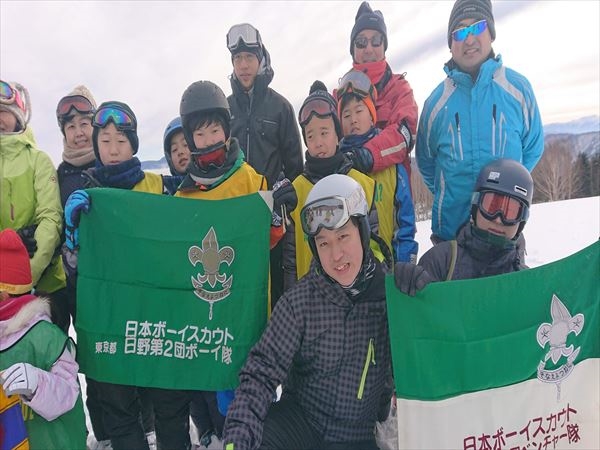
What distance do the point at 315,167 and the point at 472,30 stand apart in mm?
2017

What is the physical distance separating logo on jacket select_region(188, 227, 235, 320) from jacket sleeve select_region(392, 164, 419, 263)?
66.2 inches

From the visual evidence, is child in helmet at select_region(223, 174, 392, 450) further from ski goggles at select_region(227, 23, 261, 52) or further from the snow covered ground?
the snow covered ground

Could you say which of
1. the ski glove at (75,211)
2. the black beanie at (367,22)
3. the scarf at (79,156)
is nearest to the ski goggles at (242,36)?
the black beanie at (367,22)

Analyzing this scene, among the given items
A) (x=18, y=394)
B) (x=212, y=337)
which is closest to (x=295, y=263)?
(x=212, y=337)

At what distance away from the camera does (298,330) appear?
317 cm

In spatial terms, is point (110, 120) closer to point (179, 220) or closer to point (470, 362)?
point (179, 220)

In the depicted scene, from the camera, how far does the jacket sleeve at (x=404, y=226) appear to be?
439 cm

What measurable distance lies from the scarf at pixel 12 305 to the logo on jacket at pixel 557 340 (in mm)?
3519

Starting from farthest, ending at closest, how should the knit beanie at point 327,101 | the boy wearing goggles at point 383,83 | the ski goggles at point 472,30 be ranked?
the boy wearing goggles at point 383,83 < the ski goggles at point 472,30 < the knit beanie at point 327,101

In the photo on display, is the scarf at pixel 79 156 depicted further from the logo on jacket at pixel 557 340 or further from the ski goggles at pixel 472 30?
→ the logo on jacket at pixel 557 340

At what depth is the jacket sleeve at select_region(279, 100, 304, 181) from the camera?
5.04m

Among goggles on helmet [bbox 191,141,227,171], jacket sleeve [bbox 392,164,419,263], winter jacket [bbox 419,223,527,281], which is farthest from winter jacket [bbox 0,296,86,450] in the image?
jacket sleeve [bbox 392,164,419,263]

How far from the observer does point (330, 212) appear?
310 cm

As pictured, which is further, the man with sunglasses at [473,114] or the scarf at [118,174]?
the man with sunglasses at [473,114]
